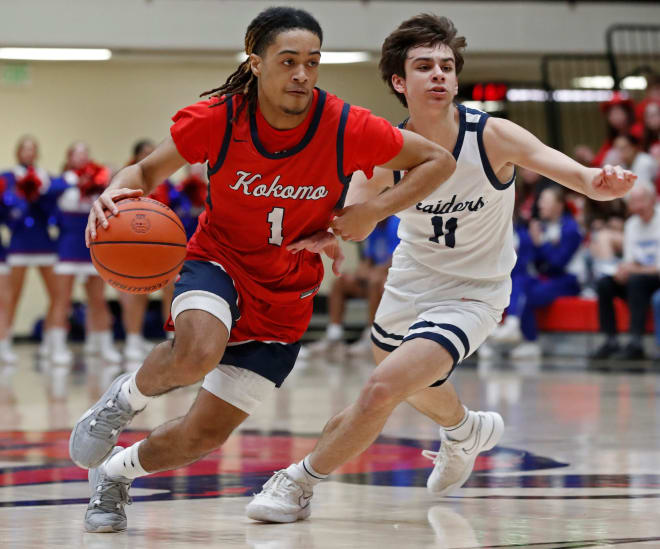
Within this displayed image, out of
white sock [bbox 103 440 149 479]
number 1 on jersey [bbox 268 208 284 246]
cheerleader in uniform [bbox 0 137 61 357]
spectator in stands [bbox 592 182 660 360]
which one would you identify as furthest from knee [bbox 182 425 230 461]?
cheerleader in uniform [bbox 0 137 61 357]

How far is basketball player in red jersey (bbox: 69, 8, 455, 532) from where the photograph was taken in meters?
3.62

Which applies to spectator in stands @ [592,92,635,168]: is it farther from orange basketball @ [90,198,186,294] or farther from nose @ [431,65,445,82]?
orange basketball @ [90,198,186,294]

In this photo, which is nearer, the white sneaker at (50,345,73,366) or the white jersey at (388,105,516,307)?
the white jersey at (388,105,516,307)

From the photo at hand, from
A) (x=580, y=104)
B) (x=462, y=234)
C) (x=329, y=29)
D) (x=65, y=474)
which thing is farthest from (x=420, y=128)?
(x=580, y=104)

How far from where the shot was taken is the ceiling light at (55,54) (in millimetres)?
15086

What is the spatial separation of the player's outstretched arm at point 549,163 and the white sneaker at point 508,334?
321 inches

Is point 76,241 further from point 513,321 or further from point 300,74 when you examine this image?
point 300,74

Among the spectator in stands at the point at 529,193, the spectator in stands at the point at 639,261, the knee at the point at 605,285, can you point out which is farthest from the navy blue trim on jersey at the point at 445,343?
the spectator in stands at the point at 529,193

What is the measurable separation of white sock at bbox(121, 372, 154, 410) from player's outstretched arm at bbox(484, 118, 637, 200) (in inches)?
57.7

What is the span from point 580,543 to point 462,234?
4.36 feet

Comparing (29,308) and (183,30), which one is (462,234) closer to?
(183,30)

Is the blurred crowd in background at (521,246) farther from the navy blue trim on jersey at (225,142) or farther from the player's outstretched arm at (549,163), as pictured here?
the navy blue trim on jersey at (225,142)

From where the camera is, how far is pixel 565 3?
1571 cm

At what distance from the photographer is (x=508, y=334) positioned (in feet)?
40.2
